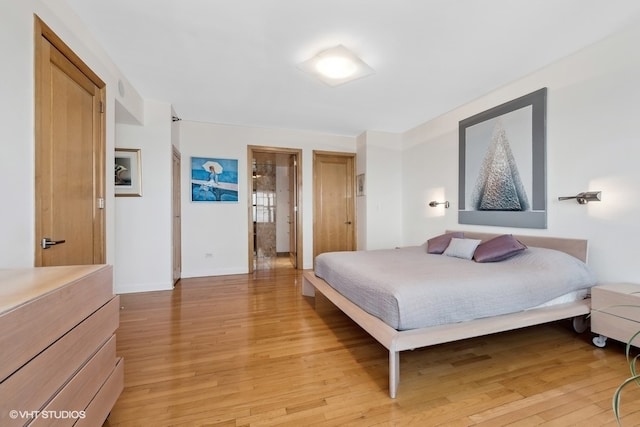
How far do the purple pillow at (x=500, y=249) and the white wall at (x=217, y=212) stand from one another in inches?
138

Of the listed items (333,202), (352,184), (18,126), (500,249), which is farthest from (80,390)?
(352,184)

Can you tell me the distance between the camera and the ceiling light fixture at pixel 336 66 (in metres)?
2.48

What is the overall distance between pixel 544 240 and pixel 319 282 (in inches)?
93.6

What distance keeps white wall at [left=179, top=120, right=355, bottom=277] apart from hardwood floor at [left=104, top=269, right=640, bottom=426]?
1749 mm

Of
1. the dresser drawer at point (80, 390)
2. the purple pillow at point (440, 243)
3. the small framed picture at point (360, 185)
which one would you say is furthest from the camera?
the small framed picture at point (360, 185)

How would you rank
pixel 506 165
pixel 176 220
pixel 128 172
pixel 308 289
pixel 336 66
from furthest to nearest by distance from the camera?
1. pixel 176 220
2. pixel 128 172
3. pixel 308 289
4. pixel 506 165
5. pixel 336 66

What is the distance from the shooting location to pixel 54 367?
89 cm

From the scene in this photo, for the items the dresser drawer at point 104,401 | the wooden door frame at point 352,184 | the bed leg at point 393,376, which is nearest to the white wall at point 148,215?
the wooden door frame at point 352,184

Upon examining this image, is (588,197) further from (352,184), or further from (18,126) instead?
(18,126)

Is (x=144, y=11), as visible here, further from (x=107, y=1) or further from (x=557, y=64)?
(x=557, y=64)

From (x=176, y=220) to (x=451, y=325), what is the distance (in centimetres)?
392

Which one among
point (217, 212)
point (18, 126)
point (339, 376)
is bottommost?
point (339, 376)

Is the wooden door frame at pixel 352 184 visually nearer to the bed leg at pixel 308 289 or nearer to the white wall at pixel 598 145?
the bed leg at pixel 308 289

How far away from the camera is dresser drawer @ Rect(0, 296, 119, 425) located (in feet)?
2.35
